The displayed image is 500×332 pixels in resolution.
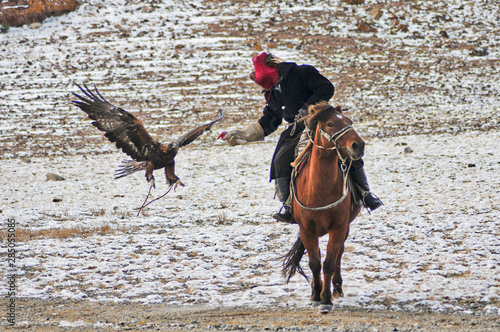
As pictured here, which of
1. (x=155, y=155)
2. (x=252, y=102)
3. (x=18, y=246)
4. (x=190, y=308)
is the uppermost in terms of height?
(x=155, y=155)

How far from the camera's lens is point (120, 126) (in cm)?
614

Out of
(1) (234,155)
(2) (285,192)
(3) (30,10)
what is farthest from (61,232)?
(3) (30,10)

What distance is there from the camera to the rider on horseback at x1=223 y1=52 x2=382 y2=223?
18.5ft

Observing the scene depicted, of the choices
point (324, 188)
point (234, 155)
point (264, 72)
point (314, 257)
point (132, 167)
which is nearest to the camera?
point (324, 188)

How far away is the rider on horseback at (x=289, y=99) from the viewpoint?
18.5 feet

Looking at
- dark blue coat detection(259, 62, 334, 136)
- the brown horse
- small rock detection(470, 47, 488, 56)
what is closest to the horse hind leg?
the brown horse

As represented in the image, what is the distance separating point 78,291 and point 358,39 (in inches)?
1108

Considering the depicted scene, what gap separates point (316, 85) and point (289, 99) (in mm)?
377

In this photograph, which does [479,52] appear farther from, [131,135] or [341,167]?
[131,135]

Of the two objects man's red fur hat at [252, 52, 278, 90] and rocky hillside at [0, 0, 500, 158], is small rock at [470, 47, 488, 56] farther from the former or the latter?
man's red fur hat at [252, 52, 278, 90]

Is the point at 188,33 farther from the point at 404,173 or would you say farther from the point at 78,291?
the point at 78,291

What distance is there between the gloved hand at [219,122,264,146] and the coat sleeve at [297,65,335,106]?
3.22 feet

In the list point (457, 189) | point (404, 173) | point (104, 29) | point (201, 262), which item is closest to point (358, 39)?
point (104, 29)

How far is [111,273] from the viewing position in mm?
6984
